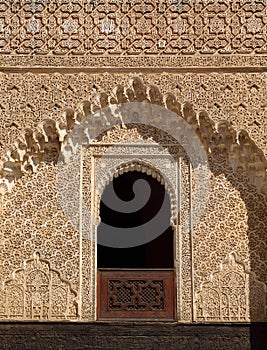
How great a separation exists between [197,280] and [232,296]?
34cm

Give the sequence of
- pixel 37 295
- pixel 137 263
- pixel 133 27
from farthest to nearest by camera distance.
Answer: pixel 137 263
pixel 133 27
pixel 37 295

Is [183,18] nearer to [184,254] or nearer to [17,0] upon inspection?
[17,0]

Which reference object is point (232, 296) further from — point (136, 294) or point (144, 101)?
point (144, 101)

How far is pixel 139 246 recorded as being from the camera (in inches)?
374

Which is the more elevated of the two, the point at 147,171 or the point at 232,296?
the point at 147,171

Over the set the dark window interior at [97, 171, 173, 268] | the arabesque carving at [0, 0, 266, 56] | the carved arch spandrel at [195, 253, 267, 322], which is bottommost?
the carved arch spandrel at [195, 253, 267, 322]

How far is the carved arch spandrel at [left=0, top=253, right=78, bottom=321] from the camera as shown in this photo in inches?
273

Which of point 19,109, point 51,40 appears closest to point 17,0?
point 51,40

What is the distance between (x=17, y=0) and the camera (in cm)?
745

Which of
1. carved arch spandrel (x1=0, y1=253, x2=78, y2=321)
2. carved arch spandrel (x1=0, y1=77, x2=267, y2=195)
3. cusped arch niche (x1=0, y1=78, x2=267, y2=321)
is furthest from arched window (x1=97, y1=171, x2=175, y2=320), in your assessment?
carved arch spandrel (x1=0, y1=77, x2=267, y2=195)

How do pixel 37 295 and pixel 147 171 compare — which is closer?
pixel 37 295

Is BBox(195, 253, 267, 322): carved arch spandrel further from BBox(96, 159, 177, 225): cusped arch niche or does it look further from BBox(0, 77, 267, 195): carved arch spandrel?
BBox(0, 77, 267, 195): carved arch spandrel

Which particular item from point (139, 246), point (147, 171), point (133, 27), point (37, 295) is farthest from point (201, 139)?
point (139, 246)

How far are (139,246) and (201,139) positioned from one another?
2.56m
